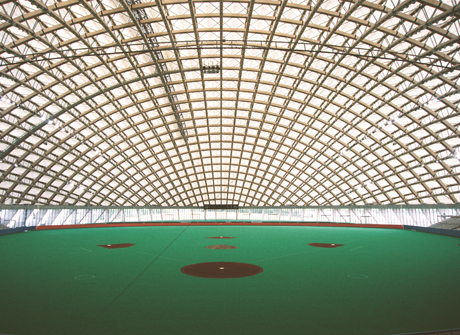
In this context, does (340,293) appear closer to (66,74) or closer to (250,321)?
(250,321)

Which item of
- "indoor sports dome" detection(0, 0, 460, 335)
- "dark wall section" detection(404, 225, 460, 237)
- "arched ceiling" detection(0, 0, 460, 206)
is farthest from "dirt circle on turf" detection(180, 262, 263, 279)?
"dark wall section" detection(404, 225, 460, 237)

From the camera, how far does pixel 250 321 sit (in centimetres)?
670

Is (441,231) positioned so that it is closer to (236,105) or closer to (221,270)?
(221,270)

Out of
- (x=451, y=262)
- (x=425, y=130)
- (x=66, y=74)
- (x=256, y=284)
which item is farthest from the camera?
(x=425, y=130)

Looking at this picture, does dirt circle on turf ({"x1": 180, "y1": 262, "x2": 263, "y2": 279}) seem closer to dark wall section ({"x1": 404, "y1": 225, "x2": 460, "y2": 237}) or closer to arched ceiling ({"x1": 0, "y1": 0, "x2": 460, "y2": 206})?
arched ceiling ({"x1": 0, "y1": 0, "x2": 460, "y2": 206})

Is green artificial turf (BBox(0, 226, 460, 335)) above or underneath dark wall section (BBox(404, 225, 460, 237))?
underneath

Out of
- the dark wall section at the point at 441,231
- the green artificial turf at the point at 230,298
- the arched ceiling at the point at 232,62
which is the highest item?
the arched ceiling at the point at 232,62

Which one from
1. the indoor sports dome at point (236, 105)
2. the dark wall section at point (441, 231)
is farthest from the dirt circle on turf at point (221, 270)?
the dark wall section at point (441, 231)

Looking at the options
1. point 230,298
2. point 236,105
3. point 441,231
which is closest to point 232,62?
point 236,105

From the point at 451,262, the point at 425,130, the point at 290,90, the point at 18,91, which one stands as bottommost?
the point at 451,262

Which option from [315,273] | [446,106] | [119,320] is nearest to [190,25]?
[315,273]

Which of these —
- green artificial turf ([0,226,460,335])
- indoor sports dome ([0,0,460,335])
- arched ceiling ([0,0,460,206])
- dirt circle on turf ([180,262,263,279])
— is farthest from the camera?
arched ceiling ([0,0,460,206])

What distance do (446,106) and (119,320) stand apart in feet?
157

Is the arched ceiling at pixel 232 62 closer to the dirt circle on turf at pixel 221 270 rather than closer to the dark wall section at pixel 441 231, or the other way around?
the dirt circle on turf at pixel 221 270
